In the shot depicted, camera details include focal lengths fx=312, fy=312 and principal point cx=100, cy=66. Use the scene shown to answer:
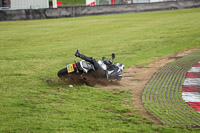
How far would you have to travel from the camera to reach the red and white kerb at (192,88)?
23.3 feet

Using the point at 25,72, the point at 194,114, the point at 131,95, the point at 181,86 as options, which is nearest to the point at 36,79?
the point at 25,72

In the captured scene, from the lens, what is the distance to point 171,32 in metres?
20.2

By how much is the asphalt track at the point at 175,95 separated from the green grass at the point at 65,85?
45cm

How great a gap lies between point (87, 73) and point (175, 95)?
244 cm

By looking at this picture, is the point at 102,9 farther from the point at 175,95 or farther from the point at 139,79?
the point at 175,95

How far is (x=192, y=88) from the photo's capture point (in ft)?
27.4

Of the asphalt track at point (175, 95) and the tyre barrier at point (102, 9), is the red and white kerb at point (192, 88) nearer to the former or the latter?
the asphalt track at point (175, 95)

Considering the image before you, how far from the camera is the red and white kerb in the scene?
23.3ft

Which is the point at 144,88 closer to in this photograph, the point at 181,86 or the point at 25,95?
the point at 181,86

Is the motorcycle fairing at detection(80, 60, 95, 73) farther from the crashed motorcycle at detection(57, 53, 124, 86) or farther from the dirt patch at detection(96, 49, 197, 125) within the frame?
the dirt patch at detection(96, 49, 197, 125)

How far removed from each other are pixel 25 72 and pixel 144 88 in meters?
4.22

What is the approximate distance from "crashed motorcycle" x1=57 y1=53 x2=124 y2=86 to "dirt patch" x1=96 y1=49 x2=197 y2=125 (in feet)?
0.92

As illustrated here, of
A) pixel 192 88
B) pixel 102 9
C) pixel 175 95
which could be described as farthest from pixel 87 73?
pixel 102 9

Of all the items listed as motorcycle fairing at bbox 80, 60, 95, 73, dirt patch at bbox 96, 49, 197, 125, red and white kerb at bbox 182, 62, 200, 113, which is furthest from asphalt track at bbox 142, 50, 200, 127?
motorcycle fairing at bbox 80, 60, 95, 73
